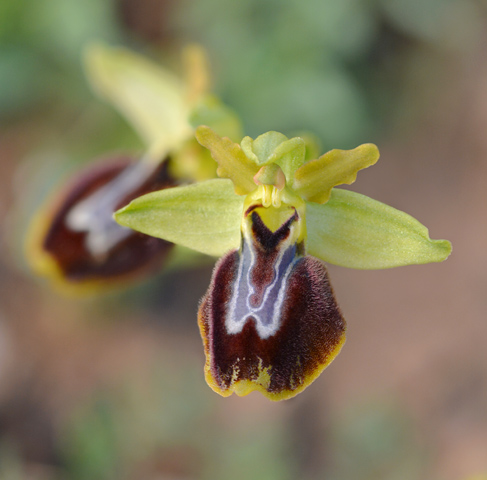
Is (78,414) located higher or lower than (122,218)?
higher

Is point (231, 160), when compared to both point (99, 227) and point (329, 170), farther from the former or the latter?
point (99, 227)

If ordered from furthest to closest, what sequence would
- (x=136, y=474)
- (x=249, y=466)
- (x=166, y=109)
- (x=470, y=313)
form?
(x=470, y=313) < (x=136, y=474) < (x=249, y=466) < (x=166, y=109)

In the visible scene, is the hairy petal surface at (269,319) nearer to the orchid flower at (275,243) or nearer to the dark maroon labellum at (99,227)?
the orchid flower at (275,243)

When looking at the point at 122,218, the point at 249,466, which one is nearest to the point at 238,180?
the point at 122,218

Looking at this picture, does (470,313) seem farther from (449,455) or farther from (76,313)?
(76,313)

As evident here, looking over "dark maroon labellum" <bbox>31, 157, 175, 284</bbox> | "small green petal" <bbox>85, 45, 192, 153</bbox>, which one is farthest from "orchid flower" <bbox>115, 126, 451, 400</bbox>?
"small green petal" <bbox>85, 45, 192, 153</bbox>

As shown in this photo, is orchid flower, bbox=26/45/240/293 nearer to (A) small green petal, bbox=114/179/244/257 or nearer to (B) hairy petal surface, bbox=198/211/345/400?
(A) small green petal, bbox=114/179/244/257

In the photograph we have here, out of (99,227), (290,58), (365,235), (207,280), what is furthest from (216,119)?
(207,280)
